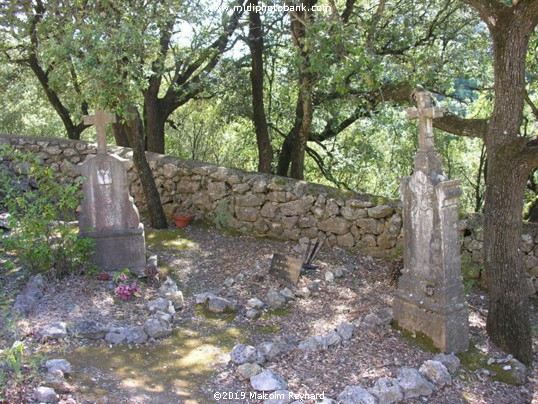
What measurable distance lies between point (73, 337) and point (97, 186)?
252 centimetres

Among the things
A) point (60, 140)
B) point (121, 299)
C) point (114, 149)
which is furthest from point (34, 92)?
point (121, 299)

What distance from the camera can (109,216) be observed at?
6957 mm

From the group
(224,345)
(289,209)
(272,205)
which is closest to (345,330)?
(224,345)

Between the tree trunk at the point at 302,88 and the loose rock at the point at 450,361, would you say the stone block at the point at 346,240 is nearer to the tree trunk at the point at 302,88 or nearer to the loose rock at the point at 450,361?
the tree trunk at the point at 302,88

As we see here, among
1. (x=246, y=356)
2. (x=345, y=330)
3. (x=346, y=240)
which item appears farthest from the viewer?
(x=346, y=240)

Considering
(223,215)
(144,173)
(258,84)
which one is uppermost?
(258,84)

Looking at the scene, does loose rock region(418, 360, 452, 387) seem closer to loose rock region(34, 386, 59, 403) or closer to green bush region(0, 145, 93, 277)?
loose rock region(34, 386, 59, 403)

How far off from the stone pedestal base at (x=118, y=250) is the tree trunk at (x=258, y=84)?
157 inches

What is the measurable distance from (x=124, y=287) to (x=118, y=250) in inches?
41.1

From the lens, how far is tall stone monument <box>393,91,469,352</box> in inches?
198

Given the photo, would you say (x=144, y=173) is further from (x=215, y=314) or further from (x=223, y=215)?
(x=215, y=314)

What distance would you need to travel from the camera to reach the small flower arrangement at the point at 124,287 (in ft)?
19.7

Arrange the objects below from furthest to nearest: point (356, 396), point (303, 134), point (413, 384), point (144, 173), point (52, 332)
A: 1. point (303, 134)
2. point (144, 173)
3. point (52, 332)
4. point (413, 384)
5. point (356, 396)

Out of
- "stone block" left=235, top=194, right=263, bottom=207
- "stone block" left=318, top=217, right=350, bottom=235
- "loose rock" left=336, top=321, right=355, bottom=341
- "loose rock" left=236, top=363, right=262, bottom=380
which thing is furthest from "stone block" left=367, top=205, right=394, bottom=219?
"loose rock" left=236, top=363, right=262, bottom=380
